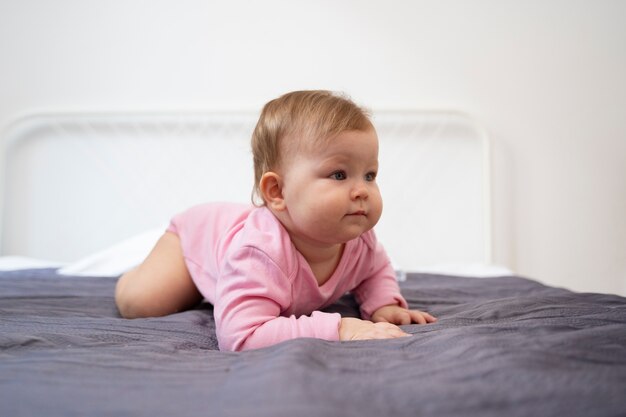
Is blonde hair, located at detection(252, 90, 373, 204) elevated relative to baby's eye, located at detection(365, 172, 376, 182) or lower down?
elevated

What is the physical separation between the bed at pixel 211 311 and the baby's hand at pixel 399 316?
0.20 ft

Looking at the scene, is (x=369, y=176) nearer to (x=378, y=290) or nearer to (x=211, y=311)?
(x=378, y=290)

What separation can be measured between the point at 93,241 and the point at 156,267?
104 cm

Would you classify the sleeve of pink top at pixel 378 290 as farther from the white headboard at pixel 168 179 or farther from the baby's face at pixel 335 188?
the white headboard at pixel 168 179

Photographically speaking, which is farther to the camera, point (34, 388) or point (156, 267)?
point (156, 267)

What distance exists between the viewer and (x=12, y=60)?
1.97m

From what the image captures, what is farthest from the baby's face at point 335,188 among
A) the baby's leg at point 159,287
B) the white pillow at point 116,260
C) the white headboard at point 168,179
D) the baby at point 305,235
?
the white headboard at point 168,179

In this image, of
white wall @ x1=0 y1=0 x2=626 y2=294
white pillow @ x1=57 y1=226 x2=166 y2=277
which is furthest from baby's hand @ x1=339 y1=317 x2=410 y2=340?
white wall @ x1=0 y1=0 x2=626 y2=294

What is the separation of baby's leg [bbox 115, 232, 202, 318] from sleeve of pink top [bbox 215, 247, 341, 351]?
289 mm

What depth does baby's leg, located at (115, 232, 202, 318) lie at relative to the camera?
97 centimetres

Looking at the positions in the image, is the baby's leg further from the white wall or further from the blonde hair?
the white wall

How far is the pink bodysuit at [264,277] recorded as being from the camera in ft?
2.21

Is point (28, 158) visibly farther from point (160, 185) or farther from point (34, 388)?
point (34, 388)

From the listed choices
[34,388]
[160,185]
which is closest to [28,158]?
[160,185]
